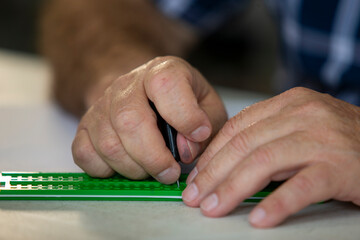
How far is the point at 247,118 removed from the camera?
27.2 inches

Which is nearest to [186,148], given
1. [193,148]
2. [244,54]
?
[193,148]

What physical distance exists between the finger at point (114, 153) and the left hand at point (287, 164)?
0.10m

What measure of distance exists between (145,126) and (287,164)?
23 centimetres

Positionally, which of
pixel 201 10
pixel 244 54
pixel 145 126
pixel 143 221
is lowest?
pixel 244 54

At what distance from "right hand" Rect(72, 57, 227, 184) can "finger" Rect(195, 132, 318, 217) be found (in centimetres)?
11

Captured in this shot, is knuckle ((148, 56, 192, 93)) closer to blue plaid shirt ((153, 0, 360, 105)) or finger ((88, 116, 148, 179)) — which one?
finger ((88, 116, 148, 179))

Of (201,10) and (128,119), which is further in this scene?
(201,10)

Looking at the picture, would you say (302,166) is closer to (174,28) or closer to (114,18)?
(114,18)

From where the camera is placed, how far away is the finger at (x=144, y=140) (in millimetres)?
657

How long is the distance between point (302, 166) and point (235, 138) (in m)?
0.11

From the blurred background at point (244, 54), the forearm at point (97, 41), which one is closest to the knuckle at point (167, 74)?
the forearm at point (97, 41)

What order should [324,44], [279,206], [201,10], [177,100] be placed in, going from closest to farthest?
1. [279,206]
2. [177,100]
3. [324,44]
4. [201,10]

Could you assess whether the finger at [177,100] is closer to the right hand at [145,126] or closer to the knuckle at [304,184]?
the right hand at [145,126]

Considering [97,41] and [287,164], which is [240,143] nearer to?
[287,164]
